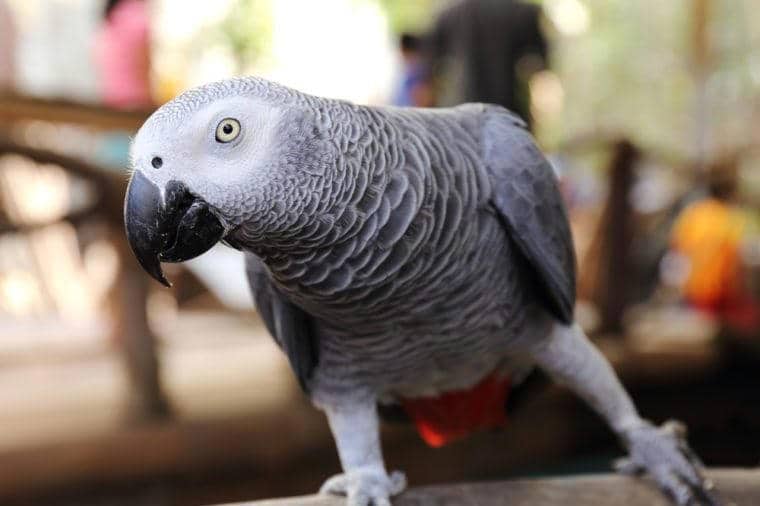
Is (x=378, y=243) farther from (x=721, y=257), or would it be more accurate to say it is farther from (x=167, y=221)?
(x=721, y=257)

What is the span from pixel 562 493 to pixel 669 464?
0.47 feet

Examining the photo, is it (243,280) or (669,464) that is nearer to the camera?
(669,464)

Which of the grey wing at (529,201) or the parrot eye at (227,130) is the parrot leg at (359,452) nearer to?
the grey wing at (529,201)

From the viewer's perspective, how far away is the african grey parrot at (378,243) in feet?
1.94

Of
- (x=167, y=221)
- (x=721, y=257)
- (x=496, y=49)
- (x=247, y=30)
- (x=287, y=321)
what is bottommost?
(x=721, y=257)

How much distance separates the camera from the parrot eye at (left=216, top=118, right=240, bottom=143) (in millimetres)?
583

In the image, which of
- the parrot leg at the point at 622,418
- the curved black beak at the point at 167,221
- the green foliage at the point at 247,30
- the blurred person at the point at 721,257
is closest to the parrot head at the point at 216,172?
the curved black beak at the point at 167,221

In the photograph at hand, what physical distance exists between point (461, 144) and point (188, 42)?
341cm

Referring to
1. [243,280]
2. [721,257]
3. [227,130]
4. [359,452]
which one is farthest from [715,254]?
[227,130]

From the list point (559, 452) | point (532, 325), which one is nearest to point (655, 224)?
point (559, 452)

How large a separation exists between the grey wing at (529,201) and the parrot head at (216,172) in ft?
0.84

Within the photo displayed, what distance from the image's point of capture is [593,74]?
5586 mm

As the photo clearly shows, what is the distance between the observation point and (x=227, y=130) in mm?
586

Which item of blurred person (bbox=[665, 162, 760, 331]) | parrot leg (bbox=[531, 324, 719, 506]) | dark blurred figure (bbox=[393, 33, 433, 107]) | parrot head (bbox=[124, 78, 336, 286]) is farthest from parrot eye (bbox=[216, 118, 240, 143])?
blurred person (bbox=[665, 162, 760, 331])
